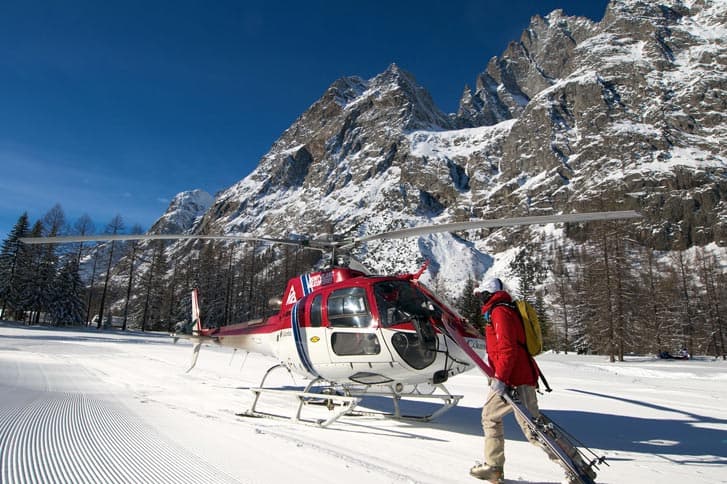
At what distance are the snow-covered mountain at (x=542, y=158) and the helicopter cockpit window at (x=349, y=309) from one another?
81.7 metres

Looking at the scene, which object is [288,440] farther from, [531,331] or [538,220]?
[538,220]

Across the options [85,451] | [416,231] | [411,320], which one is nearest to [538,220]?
[416,231]

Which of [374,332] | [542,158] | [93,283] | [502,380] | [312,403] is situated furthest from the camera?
[542,158]

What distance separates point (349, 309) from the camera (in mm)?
5984

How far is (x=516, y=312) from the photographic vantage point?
3.97 m

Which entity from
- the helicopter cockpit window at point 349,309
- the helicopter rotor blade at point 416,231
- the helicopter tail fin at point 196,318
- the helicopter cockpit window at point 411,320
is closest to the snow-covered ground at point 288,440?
the helicopter cockpit window at point 411,320

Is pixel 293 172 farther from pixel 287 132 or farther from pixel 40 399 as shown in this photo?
pixel 40 399

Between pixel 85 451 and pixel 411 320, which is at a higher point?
pixel 411 320

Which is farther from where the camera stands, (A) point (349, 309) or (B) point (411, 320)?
(A) point (349, 309)

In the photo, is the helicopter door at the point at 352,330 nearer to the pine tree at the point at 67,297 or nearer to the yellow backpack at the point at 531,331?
the yellow backpack at the point at 531,331

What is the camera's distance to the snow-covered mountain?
99938 mm

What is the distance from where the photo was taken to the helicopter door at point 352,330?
5.61m

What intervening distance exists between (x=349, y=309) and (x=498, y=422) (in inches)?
108

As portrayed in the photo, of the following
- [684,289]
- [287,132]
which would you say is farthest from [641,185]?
[287,132]
